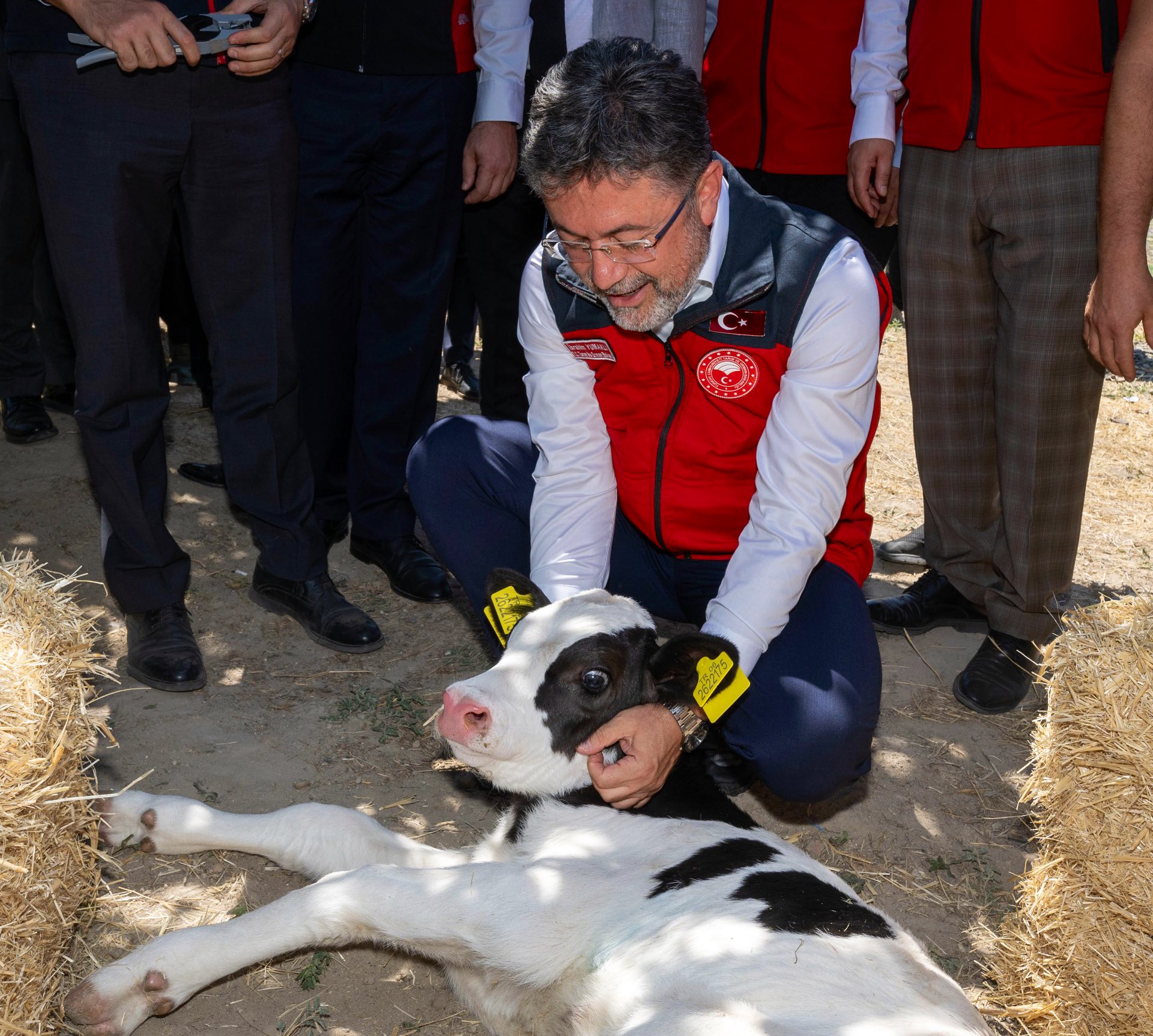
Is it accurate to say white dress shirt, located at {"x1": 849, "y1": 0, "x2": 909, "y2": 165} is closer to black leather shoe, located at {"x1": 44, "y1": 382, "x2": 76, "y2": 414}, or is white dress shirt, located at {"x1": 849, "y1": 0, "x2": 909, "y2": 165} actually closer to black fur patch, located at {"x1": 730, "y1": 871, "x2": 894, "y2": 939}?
black fur patch, located at {"x1": 730, "y1": 871, "x2": 894, "y2": 939}

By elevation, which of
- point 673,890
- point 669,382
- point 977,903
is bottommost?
point 977,903

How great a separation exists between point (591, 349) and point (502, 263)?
1577mm

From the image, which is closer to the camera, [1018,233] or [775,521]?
[775,521]

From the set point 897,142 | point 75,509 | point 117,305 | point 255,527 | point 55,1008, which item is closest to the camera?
point 55,1008

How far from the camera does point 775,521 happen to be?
10.3 feet

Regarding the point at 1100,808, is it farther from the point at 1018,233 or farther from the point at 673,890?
the point at 1018,233

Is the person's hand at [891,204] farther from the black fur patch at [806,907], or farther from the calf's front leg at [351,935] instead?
the calf's front leg at [351,935]

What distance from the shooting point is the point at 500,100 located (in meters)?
4.42

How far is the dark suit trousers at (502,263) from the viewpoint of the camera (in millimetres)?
4789

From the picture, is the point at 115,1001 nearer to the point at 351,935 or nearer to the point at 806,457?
the point at 351,935

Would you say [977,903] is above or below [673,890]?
below

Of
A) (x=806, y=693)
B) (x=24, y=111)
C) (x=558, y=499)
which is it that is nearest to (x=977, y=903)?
(x=806, y=693)

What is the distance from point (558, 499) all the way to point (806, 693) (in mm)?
967

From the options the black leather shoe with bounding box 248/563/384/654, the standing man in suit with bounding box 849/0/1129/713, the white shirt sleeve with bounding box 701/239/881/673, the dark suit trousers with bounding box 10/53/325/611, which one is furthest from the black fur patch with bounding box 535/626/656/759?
the standing man in suit with bounding box 849/0/1129/713
